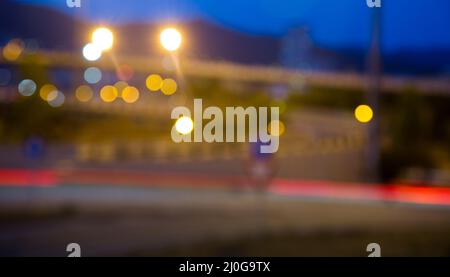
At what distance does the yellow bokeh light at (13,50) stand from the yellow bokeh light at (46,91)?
29 cm

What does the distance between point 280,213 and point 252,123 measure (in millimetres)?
1197

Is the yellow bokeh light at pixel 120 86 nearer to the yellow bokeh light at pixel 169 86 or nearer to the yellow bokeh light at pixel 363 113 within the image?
the yellow bokeh light at pixel 169 86

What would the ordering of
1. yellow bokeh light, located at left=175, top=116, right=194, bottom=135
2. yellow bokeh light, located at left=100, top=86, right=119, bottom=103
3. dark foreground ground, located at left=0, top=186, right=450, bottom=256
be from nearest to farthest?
yellow bokeh light, located at left=175, top=116, right=194, bottom=135
dark foreground ground, located at left=0, top=186, right=450, bottom=256
yellow bokeh light, located at left=100, top=86, right=119, bottom=103

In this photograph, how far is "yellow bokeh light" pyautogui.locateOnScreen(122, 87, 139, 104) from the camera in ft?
12.6

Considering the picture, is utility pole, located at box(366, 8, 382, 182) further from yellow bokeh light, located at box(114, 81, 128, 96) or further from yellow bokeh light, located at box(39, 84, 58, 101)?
yellow bokeh light, located at box(39, 84, 58, 101)

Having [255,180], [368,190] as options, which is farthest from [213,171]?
[368,190]

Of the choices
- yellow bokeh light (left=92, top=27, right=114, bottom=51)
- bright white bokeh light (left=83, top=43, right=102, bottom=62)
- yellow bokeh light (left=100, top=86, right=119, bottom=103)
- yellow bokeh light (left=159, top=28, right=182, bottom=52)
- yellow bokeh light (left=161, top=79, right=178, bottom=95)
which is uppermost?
yellow bokeh light (left=159, top=28, right=182, bottom=52)

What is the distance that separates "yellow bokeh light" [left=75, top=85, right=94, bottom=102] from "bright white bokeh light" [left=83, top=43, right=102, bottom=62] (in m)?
0.32

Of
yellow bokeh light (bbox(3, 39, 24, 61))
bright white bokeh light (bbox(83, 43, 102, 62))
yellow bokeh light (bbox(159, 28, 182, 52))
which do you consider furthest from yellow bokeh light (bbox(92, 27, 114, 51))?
yellow bokeh light (bbox(3, 39, 24, 61))

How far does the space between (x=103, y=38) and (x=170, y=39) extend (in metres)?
0.47

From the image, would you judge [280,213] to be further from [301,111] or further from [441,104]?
[441,104]

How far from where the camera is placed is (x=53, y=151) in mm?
4645

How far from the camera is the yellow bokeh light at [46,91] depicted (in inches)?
166

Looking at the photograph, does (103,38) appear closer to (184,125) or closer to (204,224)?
(184,125)
